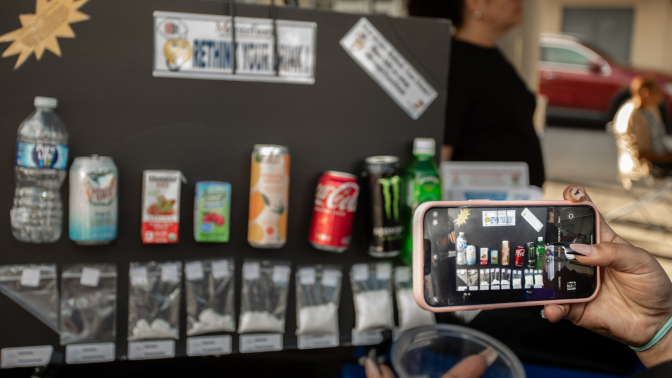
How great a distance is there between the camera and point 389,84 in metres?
1.35

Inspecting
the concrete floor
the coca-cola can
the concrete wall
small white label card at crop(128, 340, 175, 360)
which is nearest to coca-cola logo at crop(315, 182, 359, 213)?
the coca-cola can

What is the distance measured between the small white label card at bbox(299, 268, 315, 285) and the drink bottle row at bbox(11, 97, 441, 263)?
0.12m

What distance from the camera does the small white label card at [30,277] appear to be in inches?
46.2

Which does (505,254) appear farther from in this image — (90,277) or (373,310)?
(90,277)

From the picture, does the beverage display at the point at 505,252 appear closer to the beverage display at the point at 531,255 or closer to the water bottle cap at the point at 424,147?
the beverage display at the point at 531,255

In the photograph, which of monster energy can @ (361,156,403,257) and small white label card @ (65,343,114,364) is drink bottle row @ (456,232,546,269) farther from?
small white label card @ (65,343,114,364)

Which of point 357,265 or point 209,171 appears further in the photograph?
point 357,265

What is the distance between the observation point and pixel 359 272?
1354 mm

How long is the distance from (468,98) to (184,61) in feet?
3.69

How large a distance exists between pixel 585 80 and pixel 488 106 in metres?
7.17

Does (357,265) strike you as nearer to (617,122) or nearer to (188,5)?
(188,5)

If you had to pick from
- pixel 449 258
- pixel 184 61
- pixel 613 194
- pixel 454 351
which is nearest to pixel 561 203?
pixel 449 258

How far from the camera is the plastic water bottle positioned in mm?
1123

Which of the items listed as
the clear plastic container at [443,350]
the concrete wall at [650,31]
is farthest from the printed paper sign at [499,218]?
the concrete wall at [650,31]
